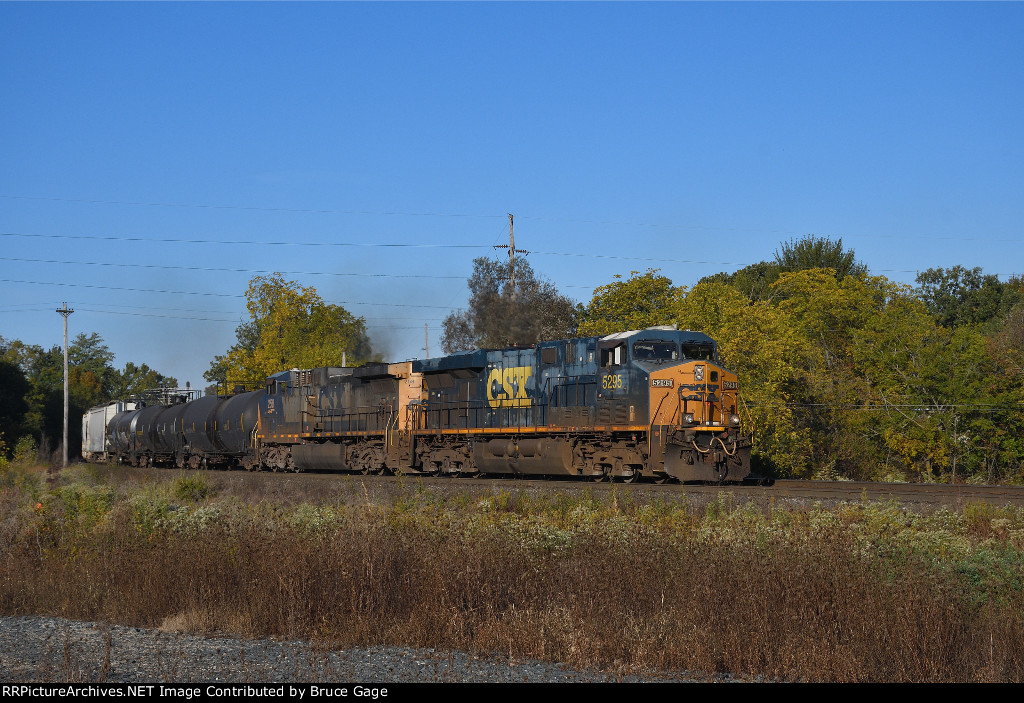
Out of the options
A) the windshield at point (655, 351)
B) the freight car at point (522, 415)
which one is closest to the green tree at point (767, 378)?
the freight car at point (522, 415)

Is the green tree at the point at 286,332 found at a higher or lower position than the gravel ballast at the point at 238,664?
higher

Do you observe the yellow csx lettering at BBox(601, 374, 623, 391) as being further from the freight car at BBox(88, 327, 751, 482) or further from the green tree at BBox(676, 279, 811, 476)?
the green tree at BBox(676, 279, 811, 476)

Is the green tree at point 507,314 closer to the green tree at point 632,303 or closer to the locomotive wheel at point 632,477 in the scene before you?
the green tree at point 632,303

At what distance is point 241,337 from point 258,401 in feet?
341

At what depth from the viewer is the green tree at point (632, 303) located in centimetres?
3881

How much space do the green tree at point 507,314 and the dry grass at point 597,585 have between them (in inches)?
1383

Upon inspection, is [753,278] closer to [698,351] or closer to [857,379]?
[857,379]

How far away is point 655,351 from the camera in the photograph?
68.2 ft

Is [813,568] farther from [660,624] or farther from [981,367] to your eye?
[981,367]

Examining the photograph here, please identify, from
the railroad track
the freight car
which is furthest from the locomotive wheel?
the railroad track

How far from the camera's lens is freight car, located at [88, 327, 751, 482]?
65.3 feet

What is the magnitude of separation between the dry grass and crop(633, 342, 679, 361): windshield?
7.25 metres

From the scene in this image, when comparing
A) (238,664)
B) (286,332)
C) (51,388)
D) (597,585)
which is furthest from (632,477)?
(51,388)

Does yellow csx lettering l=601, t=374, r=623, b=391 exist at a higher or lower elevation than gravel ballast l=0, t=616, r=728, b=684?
higher
